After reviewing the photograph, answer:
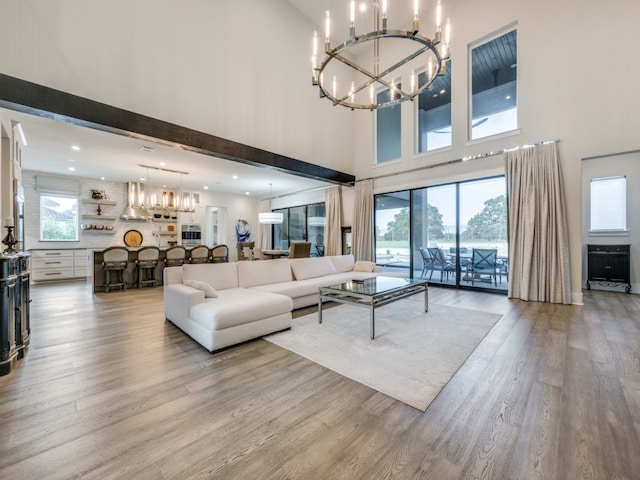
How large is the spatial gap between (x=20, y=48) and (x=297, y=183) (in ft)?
21.3

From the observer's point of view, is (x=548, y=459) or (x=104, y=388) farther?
(x=104, y=388)

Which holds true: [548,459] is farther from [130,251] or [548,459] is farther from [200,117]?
[130,251]

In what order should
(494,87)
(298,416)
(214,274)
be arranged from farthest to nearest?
(494,87)
(214,274)
(298,416)

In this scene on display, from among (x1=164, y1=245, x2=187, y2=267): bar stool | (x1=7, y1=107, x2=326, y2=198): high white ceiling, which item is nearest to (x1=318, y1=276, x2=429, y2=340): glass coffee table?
(x1=7, y1=107, x2=326, y2=198): high white ceiling

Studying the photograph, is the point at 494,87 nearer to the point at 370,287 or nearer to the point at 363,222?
the point at 363,222

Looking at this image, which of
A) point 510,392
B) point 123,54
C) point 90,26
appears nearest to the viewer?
point 510,392

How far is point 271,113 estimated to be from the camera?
19.3ft

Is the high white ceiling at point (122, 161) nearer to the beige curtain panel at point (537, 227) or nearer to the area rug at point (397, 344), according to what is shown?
the area rug at point (397, 344)

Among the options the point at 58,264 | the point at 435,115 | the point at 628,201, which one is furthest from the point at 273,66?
the point at 628,201

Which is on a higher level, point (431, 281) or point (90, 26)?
point (90, 26)

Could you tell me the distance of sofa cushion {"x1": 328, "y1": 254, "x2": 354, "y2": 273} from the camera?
19.3 ft

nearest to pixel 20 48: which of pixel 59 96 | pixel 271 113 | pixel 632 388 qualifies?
pixel 59 96

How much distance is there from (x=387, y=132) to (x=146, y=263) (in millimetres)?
7113

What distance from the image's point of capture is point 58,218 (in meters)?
7.66
